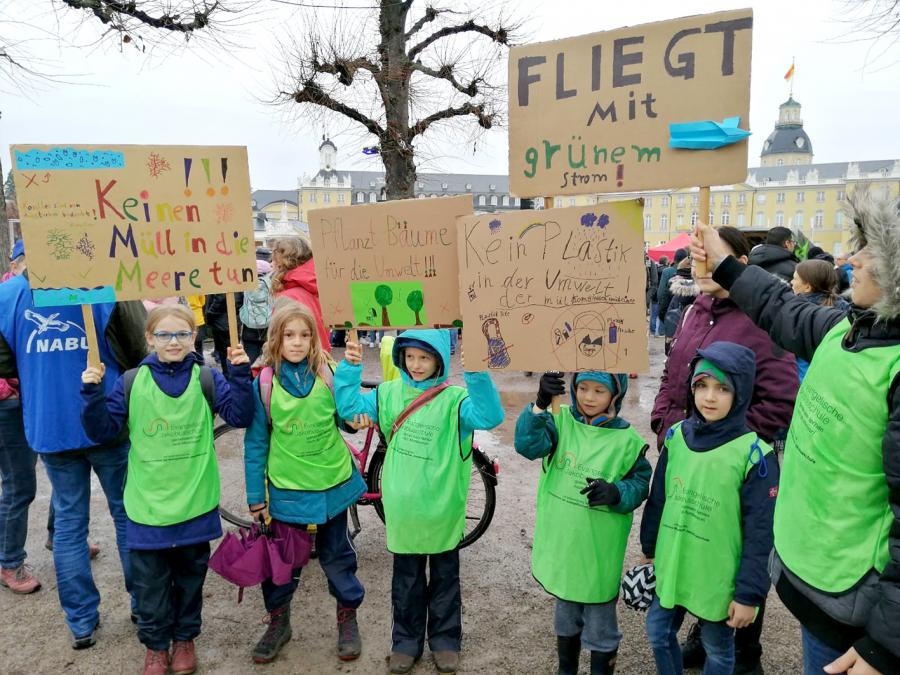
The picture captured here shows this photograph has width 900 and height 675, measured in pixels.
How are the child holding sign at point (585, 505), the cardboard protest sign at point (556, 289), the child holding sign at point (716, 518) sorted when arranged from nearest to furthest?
1. the child holding sign at point (716, 518)
2. the cardboard protest sign at point (556, 289)
3. the child holding sign at point (585, 505)

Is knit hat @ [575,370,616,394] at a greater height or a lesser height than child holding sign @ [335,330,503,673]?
greater

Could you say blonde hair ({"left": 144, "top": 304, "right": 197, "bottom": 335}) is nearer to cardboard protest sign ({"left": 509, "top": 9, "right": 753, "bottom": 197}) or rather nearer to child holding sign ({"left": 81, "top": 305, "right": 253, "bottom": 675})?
child holding sign ({"left": 81, "top": 305, "right": 253, "bottom": 675})

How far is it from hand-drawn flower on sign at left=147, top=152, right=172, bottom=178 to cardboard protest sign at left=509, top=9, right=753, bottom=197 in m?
1.58

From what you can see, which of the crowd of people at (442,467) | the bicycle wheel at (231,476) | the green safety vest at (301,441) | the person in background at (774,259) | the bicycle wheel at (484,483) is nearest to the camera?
the crowd of people at (442,467)

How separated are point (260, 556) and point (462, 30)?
1046cm

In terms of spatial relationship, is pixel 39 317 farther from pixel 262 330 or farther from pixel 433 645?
pixel 262 330

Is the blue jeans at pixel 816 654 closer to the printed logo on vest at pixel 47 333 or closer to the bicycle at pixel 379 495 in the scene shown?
the bicycle at pixel 379 495

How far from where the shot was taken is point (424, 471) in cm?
289

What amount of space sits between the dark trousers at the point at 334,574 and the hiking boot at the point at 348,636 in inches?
1.8

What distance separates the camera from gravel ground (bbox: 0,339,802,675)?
10.0 ft

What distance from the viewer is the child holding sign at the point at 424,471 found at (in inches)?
113

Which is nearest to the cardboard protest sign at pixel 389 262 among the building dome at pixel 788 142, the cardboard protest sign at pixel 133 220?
the cardboard protest sign at pixel 133 220

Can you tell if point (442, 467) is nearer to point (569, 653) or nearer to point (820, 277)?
point (569, 653)

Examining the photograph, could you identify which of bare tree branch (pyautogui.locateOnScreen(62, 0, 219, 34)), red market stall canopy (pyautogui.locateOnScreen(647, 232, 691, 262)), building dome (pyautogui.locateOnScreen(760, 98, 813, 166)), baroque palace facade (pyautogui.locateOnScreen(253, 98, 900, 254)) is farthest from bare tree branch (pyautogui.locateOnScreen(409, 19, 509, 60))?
building dome (pyautogui.locateOnScreen(760, 98, 813, 166))
